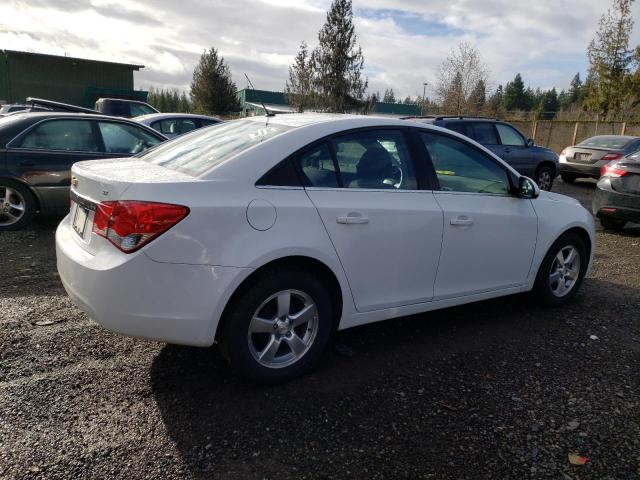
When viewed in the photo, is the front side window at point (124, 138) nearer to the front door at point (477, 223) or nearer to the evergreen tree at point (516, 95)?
the front door at point (477, 223)

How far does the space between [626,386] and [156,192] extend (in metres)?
3.17

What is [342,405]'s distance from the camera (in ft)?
9.76

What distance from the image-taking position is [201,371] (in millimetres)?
3295

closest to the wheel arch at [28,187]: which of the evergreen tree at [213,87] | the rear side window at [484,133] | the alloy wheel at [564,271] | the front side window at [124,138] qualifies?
the front side window at [124,138]

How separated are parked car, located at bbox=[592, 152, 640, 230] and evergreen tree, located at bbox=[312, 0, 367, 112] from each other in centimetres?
1993

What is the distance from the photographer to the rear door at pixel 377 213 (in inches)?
126

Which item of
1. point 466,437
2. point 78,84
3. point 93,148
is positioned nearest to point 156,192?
point 466,437

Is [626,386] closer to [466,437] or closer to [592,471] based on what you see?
[592,471]

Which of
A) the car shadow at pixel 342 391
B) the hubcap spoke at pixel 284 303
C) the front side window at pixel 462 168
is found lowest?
the car shadow at pixel 342 391

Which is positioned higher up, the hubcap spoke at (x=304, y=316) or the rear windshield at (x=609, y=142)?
the rear windshield at (x=609, y=142)

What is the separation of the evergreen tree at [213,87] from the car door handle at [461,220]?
113ft

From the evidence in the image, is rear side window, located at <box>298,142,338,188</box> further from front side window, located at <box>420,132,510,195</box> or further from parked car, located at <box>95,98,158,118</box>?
parked car, located at <box>95,98,158,118</box>

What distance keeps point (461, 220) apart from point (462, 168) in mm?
482

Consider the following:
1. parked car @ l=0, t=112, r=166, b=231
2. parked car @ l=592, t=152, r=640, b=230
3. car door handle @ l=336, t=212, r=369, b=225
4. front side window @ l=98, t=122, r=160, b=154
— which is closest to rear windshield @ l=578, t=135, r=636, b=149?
parked car @ l=592, t=152, r=640, b=230
